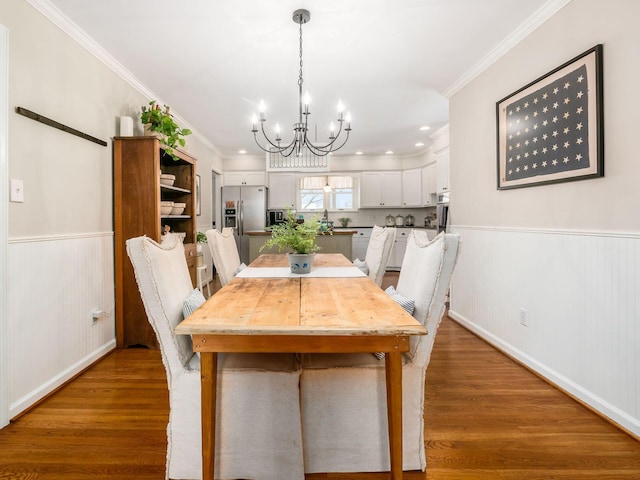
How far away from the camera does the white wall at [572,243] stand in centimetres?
180

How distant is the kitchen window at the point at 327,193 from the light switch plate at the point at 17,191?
5.63 metres

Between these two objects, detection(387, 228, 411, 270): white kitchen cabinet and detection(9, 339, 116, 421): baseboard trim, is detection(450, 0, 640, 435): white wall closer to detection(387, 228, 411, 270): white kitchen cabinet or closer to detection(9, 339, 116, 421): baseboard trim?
detection(9, 339, 116, 421): baseboard trim

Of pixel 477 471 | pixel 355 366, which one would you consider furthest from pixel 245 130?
pixel 477 471

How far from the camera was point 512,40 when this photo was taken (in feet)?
8.80

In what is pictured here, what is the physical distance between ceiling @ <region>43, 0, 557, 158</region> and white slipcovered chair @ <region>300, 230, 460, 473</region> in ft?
6.05

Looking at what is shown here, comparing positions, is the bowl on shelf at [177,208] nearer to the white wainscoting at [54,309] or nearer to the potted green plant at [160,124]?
the potted green plant at [160,124]

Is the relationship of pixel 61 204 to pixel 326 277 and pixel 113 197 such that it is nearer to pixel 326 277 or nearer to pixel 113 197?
pixel 113 197

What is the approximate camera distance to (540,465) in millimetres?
1522

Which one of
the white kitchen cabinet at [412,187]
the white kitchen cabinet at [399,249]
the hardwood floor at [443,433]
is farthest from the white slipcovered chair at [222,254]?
the white kitchen cabinet at [412,187]

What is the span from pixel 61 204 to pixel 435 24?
289cm

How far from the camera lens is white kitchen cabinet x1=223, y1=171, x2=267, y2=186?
23.7ft

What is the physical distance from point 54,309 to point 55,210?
64 centimetres

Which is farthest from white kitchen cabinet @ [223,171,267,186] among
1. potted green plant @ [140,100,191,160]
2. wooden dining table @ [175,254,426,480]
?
wooden dining table @ [175,254,426,480]

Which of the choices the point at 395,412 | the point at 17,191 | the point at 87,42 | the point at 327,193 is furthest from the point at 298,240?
the point at 327,193
